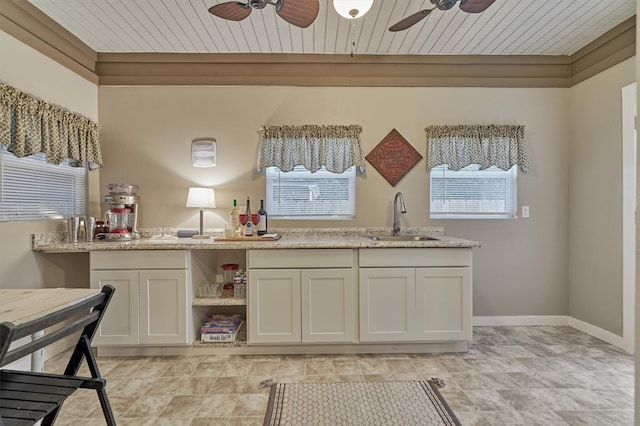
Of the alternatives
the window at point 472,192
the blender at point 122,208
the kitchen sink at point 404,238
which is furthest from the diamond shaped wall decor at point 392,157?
the blender at point 122,208

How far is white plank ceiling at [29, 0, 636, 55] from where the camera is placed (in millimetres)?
2232

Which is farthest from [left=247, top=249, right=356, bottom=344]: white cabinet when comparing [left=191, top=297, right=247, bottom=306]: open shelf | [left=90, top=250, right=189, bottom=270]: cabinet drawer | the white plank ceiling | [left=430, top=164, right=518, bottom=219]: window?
the white plank ceiling

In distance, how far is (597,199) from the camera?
2.68 meters

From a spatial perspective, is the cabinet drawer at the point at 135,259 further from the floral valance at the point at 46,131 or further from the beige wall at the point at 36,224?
the floral valance at the point at 46,131

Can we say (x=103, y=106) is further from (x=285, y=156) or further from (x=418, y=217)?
(x=418, y=217)

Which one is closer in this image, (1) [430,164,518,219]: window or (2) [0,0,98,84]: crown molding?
(2) [0,0,98,84]: crown molding

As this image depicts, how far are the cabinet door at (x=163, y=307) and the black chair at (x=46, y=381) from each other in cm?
101

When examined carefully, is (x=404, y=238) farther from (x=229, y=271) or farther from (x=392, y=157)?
(x=229, y=271)

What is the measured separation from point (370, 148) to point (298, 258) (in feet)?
4.49

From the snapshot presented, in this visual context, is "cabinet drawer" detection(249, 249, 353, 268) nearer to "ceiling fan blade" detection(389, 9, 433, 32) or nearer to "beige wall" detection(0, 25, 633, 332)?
"beige wall" detection(0, 25, 633, 332)

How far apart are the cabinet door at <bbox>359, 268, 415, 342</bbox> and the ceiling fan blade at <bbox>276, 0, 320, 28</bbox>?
6.00 ft

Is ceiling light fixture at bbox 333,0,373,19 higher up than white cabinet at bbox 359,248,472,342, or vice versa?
ceiling light fixture at bbox 333,0,373,19

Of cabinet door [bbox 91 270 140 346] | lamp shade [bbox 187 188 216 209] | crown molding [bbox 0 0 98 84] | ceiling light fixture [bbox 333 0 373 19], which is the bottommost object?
cabinet door [bbox 91 270 140 346]

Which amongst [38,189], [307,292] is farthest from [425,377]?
[38,189]
